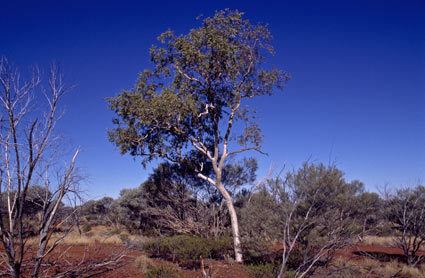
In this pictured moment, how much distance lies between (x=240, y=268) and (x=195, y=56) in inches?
343

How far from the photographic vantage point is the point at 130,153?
12.9m

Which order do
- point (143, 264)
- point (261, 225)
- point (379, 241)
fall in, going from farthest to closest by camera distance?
1. point (379, 241)
2. point (261, 225)
3. point (143, 264)

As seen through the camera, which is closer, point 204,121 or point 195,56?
point 195,56

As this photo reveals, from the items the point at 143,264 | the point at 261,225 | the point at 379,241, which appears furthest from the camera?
the point at 379,241

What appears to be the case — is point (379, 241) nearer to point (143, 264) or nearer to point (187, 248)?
point (187, 248)

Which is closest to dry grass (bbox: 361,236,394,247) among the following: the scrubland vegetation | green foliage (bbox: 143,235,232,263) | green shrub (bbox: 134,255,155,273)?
the scrubland vegetation

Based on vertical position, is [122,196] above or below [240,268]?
above

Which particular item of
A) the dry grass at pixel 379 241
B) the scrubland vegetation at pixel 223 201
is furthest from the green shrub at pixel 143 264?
the dry grass at pixel 379 241

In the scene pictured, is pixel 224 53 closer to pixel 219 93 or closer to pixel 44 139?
pixel 219 93

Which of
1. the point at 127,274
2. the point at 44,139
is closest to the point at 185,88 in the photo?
the point at 127,274

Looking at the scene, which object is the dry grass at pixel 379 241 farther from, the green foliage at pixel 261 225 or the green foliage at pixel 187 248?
the green foliage at pixel 187 248

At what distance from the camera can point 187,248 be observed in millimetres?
10555

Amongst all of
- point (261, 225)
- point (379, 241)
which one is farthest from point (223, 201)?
point (379, 241)

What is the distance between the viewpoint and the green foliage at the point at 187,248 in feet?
34.5
